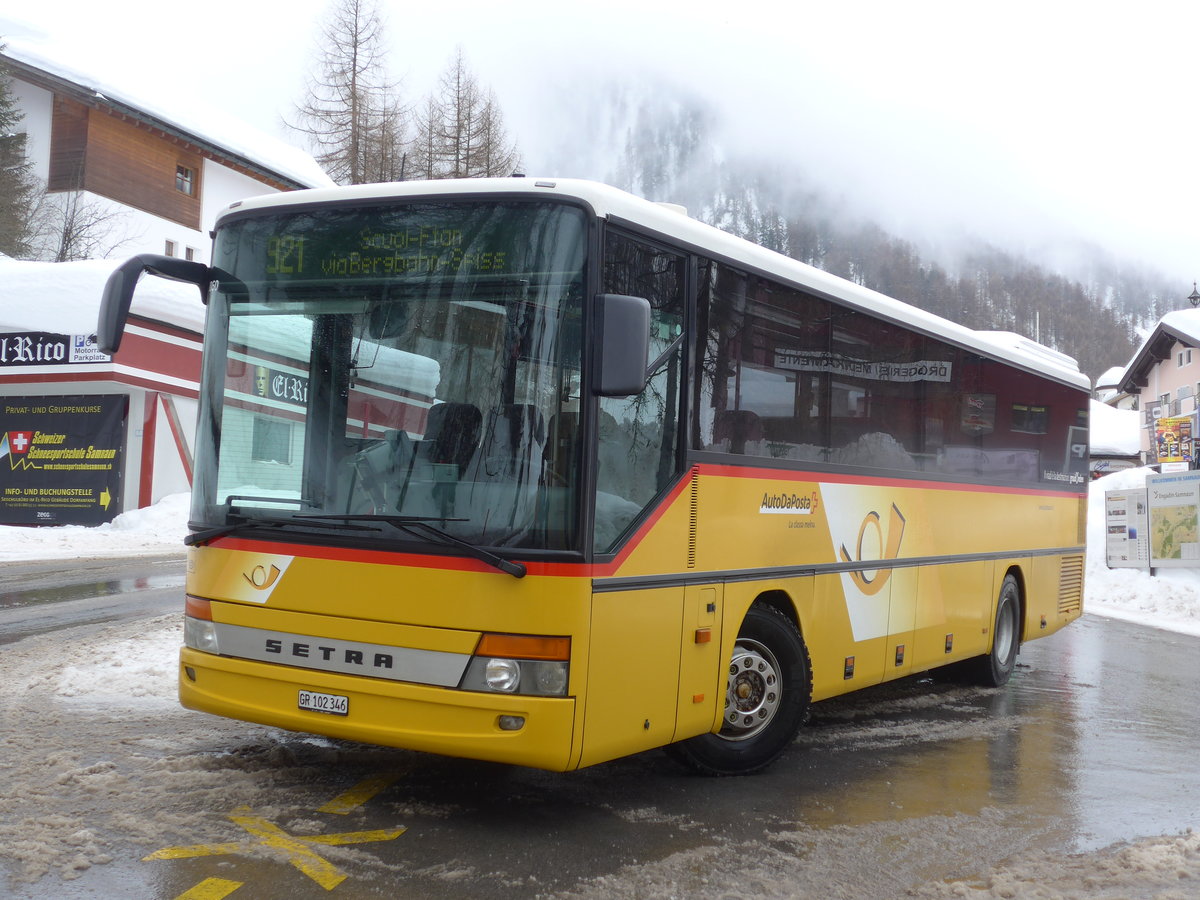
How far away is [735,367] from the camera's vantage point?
20.6 ft

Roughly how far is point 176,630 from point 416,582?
250 inches

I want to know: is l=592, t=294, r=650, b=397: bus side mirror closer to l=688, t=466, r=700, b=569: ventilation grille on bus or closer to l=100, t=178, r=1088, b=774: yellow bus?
l=100, t=178, r=1088, b=774: yellow bus

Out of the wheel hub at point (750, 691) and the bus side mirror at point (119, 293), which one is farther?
the wheel hub at point (750, 691)

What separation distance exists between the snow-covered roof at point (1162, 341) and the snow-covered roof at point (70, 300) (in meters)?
44.2

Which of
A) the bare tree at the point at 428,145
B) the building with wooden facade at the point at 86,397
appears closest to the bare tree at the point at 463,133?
the bare tree at the point at 428,145

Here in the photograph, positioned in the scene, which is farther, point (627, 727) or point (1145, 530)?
point (1145, 530)

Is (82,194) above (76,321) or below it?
above

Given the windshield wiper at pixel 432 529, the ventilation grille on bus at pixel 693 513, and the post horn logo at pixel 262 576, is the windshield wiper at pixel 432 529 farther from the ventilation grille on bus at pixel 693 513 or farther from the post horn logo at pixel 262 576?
the ventilation grille on bus at pixel 693 513

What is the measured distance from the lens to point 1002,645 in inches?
405

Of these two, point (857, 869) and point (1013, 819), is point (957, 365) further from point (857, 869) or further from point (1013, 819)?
point (857, 869)

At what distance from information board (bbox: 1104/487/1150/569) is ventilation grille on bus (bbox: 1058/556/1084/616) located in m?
10.0

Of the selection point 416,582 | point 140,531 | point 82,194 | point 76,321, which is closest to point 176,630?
point 416,582

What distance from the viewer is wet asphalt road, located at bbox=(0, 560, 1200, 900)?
182 inches

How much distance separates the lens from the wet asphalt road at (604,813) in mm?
4625
